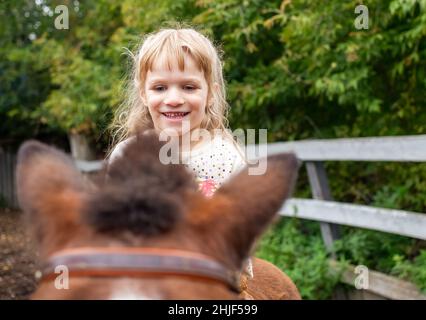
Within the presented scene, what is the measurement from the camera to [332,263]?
5.11 meters

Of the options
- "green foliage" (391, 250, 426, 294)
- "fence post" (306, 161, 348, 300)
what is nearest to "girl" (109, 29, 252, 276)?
"green foliage" (391, 250, 426, 294)

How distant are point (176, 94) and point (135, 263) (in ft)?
4.65

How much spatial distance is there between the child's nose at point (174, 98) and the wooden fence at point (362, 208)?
1.04 metres

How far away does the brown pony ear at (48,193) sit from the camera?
1271 millimetres

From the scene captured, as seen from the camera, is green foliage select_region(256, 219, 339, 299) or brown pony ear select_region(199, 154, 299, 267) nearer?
brown pony ear select_region(199, 154, 299, 267)

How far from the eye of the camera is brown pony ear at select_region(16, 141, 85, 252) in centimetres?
127

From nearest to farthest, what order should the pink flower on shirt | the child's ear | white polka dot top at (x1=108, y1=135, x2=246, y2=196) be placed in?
the pink flower on shirt, white polka dot top at (x1=108, y1=135, x2=246, y2=196), the child's ear

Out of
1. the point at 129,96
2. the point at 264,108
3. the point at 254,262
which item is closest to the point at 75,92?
the point at 264,108

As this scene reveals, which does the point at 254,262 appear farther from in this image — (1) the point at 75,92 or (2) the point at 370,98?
(1) the point at 75,92

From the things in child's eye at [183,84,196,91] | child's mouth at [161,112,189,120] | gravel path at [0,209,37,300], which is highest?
child's eye at [183,84,196,91]

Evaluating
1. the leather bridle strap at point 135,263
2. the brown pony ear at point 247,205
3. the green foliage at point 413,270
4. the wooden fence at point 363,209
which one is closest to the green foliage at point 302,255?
the wooden fence at point 363,209

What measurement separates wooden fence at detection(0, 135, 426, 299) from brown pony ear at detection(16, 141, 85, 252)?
2.15 metres

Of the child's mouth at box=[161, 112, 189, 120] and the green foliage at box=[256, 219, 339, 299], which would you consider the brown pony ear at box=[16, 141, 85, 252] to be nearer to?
the child's mouth at box=[161, 112, 189, 120]

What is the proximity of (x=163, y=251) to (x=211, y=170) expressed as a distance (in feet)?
4.19
